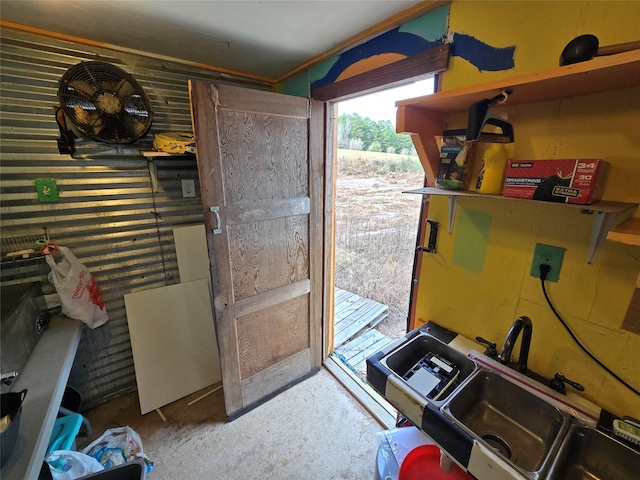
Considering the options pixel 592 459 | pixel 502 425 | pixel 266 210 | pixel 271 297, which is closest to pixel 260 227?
pixel 266 210

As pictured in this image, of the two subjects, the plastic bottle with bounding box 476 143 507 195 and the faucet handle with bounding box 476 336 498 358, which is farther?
the faucet handle with bounding box 476 336 498 358

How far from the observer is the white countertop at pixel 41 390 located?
0.85 metres

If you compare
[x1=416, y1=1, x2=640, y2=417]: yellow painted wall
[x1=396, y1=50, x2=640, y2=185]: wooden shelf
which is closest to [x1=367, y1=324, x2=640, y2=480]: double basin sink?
[x1=416, y1=1, x2=640, y2=417]: yellow painted wall

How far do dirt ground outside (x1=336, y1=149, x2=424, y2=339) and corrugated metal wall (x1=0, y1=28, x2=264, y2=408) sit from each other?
1.32 meters

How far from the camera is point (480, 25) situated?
1.02m

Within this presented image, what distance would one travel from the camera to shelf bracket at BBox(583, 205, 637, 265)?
2.60 feet

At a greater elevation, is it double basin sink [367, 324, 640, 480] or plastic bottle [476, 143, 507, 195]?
plastic bottle [476, 143, 507, 195]

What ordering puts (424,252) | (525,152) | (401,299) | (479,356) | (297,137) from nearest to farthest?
1. (525,152)
2. (479,356)
3. (424,252)
4. (297,137)
5. (401,299)

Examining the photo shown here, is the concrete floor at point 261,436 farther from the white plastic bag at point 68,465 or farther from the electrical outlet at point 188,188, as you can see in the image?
the electrical outlet at point 188,188

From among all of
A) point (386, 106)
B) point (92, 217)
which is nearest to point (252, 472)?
point (92, 217)

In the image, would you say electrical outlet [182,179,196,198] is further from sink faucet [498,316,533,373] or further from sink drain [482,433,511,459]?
sink drain [482,433,511,459]

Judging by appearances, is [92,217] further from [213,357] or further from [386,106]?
[386,106]

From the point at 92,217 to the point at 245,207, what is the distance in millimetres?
1033

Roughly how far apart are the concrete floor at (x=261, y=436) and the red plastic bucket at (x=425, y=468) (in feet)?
1.92
